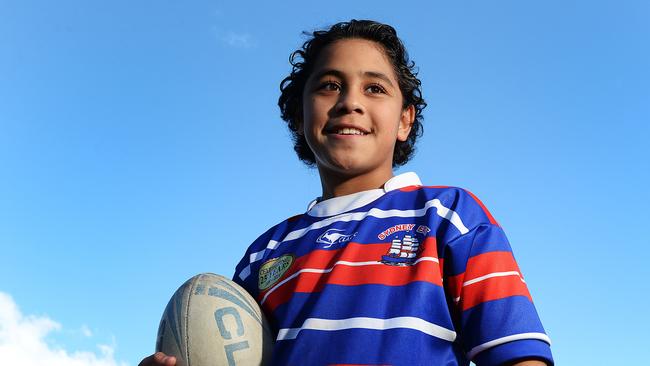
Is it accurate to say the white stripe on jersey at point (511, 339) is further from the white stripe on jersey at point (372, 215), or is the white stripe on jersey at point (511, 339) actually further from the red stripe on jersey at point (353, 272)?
the white stripe on jersey at point (372, 215)

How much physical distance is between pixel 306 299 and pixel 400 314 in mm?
507

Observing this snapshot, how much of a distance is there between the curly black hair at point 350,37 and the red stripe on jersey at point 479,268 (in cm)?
158

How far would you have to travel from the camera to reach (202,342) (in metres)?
3.12

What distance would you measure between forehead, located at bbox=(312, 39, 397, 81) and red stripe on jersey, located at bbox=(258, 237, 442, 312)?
107 centimetres

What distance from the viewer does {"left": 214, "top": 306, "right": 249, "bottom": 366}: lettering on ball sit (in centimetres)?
309

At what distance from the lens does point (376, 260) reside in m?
3.05

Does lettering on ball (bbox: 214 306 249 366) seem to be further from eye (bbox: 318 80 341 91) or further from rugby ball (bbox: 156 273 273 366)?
eye (bbox: 318 80 341 91)

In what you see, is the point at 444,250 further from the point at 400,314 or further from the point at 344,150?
the point at 344,150

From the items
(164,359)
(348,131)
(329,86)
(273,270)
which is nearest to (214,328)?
(164,359)

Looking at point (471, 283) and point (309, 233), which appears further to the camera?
point (309, 233)

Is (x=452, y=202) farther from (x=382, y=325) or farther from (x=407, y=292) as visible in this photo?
(x=382, y=325)

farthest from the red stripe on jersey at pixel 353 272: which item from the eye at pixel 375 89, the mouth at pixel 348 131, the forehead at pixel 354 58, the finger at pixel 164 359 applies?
the forehead at pixel 354 58

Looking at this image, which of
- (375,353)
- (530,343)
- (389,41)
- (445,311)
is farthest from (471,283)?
(389,41)

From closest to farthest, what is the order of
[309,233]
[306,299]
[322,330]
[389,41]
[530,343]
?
[530,343], [322,330], [306,299], [309,233], [389,41]
